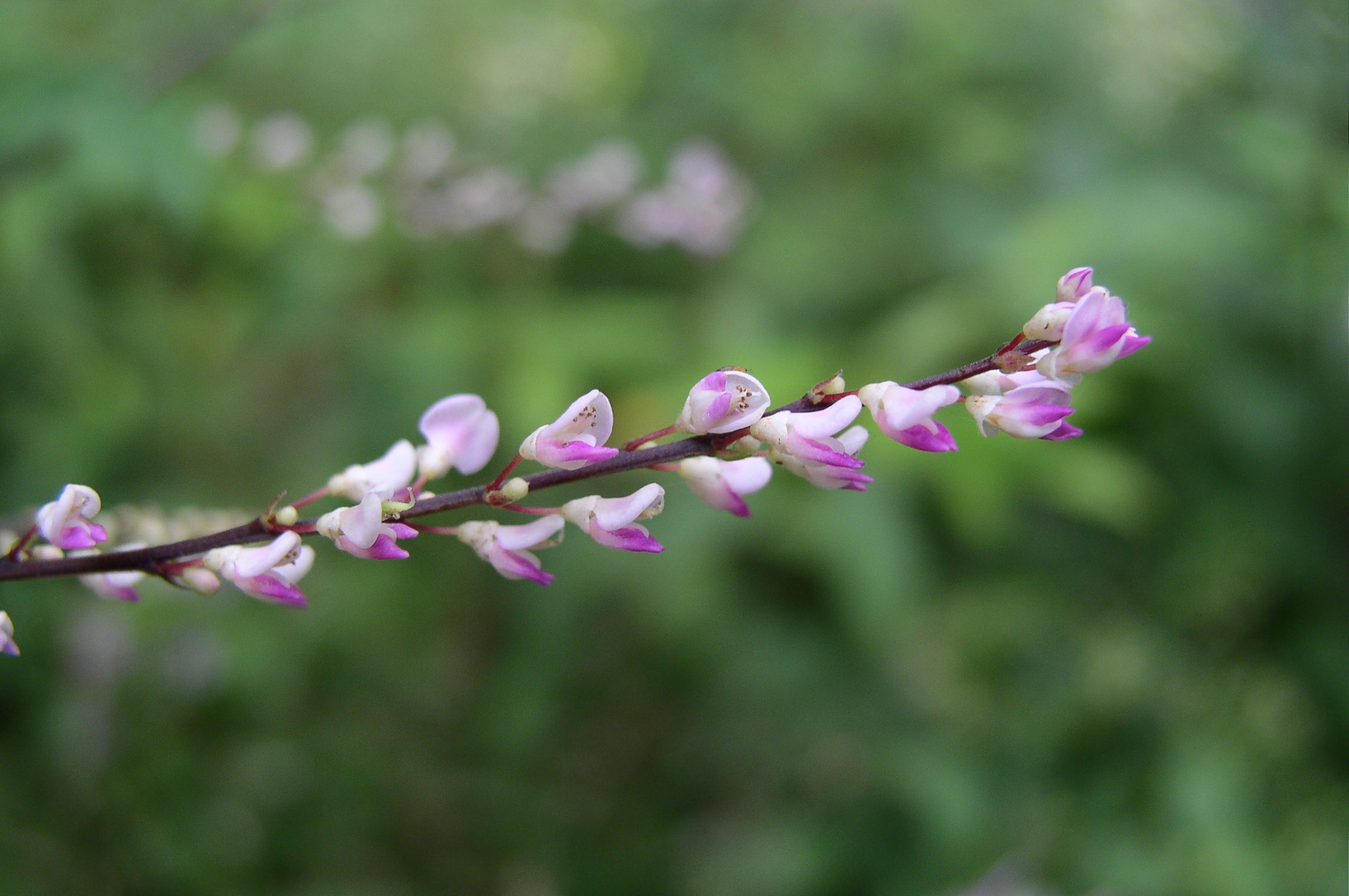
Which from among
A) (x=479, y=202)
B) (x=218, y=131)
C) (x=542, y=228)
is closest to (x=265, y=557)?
(x=218, y=131)

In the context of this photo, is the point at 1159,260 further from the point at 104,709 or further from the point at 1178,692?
the point at 104,709

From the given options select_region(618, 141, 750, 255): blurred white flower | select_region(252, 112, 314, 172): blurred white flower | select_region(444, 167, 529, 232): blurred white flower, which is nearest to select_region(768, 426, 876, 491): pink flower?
select_region(252, 112, 314, 172): blurred white flower

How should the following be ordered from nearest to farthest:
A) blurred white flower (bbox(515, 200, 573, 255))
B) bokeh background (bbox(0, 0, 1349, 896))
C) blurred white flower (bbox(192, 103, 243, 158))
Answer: blurred white flower (bbox(192, 103, 243, 158)), bokeh background (bbox(0, 0, 1349, 896)), blurred white flower (bbox(515, 200, 573, 255))

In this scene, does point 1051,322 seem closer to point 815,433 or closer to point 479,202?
point 815,433

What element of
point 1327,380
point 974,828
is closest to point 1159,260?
point 1327,380

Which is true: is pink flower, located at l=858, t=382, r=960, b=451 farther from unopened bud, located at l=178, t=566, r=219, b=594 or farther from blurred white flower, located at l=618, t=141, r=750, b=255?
blurred white flower, located at l=618, t=141, r=750, b=255

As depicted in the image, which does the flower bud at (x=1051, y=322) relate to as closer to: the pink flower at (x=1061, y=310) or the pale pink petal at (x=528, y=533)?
the pink flower at (x=1061, y=310)
